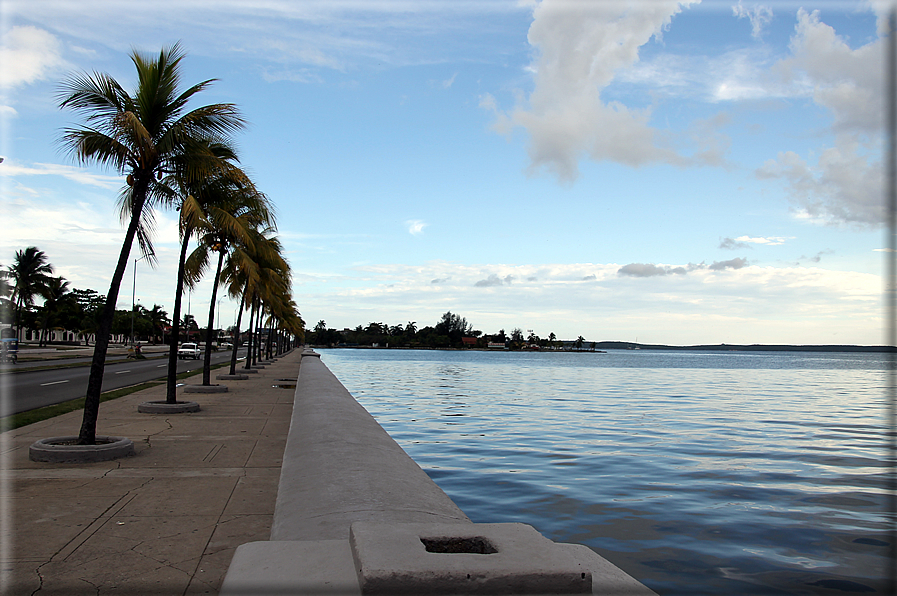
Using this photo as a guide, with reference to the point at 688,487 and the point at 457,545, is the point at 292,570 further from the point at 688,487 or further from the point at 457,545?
the point at 688,487

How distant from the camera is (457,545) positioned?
360 cm

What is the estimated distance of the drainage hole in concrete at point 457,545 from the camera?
356 cm

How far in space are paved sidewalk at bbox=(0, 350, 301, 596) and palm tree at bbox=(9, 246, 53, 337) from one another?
7966 cm

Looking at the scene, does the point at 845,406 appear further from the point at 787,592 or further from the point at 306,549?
the point at 306,549

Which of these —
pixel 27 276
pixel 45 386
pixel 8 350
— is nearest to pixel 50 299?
pixel 27 276

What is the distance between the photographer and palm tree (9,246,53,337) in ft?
255

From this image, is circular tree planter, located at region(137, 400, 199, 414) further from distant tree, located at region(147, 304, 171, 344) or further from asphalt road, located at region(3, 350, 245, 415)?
distant tree, located at region(147, 304, 171, 344)

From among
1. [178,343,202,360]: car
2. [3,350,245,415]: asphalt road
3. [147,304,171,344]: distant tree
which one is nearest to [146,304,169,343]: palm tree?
[147,304,171,344]: distant tree

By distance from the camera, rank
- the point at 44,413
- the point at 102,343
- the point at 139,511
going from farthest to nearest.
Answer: the point at 44,413
the point at 102,343
the point at 139,511

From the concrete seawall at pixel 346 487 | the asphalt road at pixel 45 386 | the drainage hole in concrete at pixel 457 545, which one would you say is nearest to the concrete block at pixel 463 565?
the drainage hole in concrete at pixel 457 545

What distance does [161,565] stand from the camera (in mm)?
4758

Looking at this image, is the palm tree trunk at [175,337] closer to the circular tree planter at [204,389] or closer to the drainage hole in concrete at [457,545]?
the circular tree planter at [204,389]

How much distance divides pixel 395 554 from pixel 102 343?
8.07 m

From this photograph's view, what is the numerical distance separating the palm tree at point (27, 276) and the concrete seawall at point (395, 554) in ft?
290
